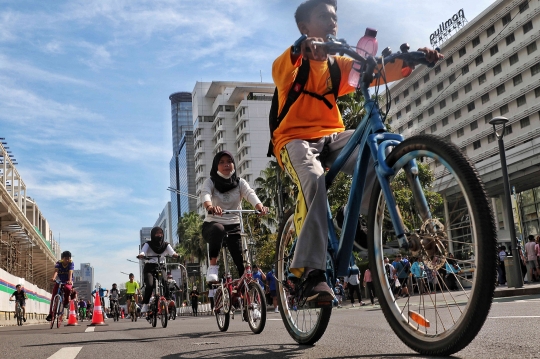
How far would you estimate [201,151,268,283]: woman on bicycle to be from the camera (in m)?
7.19

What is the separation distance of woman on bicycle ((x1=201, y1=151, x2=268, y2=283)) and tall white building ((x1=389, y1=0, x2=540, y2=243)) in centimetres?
4398

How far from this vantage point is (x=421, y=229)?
2.85 meters

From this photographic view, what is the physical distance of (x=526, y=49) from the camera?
5775 centimetres

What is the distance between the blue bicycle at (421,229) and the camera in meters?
2.47

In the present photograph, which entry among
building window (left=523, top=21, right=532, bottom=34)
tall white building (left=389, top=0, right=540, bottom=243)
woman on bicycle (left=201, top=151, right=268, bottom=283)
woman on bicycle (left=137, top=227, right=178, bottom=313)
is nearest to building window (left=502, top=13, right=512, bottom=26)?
tall white building (left=389, top=0, right=540, bottom=243)

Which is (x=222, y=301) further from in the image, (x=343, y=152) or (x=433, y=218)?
(x=433, y=218)

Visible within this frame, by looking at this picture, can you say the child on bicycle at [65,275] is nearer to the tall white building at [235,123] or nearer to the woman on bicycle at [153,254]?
the woman on bicycle at [153,254]

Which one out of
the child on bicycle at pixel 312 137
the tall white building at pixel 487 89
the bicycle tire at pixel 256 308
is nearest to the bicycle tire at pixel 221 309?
the bicycle tire at pixel 256 308

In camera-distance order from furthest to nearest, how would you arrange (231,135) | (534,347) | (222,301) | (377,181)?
(231,135)
(222,301)
(377,181)
(534,347)

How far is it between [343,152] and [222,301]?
420 cm

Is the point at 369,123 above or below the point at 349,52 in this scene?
below

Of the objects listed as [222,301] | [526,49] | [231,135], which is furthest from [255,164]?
[222,301]

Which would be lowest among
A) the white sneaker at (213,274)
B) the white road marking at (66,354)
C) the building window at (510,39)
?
the white road marking at (66,354)

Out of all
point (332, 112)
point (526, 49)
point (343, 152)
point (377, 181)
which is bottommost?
point (377, 181)
